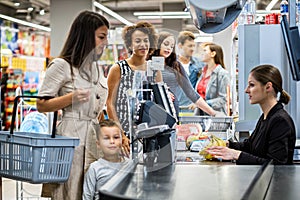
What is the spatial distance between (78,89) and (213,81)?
2.74 metres

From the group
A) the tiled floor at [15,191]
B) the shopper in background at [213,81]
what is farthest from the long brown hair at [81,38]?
the tiled floor at [15,191]

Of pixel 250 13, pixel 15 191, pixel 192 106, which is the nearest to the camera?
pixel 192 106

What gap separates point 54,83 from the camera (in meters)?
3.10

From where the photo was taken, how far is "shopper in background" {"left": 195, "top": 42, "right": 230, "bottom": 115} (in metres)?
5.23

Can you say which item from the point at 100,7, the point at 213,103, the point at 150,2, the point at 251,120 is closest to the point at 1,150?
the point at 251,120

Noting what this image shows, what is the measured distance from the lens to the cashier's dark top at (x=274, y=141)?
315cm

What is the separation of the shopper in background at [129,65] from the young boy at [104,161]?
79 mm

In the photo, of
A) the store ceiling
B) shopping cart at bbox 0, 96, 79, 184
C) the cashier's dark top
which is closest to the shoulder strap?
shopping cart at bbox 0, 96, 79, 184

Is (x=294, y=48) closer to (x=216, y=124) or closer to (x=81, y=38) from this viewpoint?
(x=81, y=38)

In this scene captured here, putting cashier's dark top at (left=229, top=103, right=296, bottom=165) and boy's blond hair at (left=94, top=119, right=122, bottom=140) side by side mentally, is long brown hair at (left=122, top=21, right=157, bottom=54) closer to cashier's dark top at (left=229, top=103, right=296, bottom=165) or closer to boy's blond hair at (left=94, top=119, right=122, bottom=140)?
boy's blond hair at (left=94, top=119, right=122, bottom=140)

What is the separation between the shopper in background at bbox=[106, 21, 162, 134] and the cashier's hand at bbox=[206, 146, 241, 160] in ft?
2.04

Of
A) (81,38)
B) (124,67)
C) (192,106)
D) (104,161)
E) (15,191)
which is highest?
(81,38)

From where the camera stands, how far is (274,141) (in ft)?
10.5

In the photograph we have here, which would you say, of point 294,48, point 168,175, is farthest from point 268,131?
point 294,48
